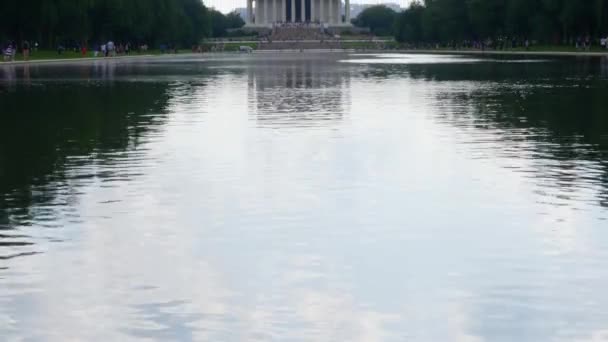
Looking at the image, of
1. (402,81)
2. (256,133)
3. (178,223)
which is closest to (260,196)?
(178,223)

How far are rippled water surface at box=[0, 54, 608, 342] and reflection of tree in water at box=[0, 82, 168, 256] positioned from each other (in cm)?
8

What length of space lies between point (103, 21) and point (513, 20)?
5013cm

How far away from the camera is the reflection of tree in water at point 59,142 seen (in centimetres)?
1549

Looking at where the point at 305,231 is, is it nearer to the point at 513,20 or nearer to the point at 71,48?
the point at 513,20

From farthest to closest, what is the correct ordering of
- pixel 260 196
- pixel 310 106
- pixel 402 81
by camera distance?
pixel 402 81, pixel 310 106, pixel 260 196

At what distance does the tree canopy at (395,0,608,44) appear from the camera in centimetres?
11212

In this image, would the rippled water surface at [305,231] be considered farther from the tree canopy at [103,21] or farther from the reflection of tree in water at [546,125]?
the tree canopy at [103,21]

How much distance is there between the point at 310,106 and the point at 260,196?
62.7 feet

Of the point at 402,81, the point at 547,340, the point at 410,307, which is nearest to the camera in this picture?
the point at 547,340

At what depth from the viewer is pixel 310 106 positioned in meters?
34.6

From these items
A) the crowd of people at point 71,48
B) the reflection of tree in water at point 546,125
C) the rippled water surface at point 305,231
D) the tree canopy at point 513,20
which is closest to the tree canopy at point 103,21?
the crowd of people at point 71,48

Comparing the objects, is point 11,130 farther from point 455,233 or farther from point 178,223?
point 455,233

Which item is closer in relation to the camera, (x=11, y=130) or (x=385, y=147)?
(x=385, y=147)

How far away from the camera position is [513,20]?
139 m
